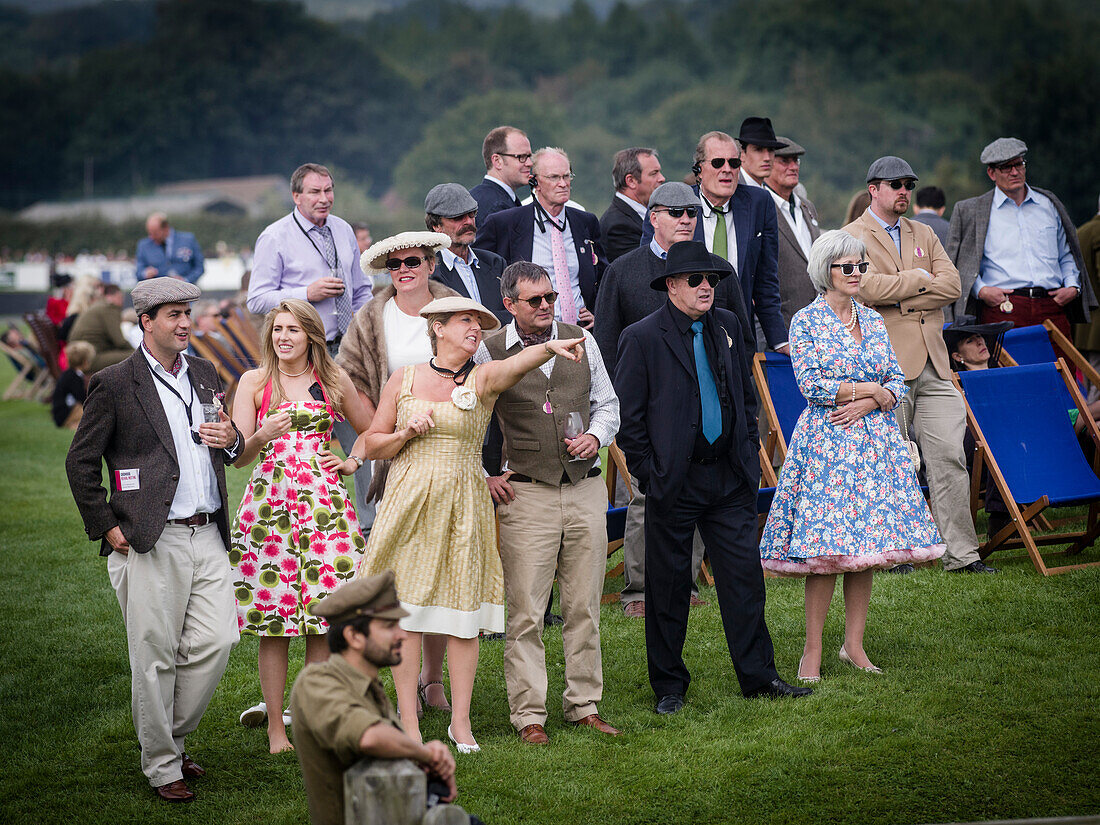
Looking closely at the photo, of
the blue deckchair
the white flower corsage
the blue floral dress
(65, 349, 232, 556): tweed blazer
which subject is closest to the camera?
(65, 349, 232, 556): tweed blazer

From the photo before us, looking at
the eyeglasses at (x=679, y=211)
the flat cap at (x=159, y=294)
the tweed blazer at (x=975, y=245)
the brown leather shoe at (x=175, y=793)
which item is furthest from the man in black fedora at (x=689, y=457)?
the tweed blazer at (x=975, y=245)

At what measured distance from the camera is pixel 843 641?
717 centimetres

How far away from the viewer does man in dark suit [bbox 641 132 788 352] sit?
7879 millimetres

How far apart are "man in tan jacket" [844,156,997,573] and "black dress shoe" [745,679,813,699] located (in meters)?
2.55

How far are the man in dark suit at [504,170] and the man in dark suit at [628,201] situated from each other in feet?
2.16

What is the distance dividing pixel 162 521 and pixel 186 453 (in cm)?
35

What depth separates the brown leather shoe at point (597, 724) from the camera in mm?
5984

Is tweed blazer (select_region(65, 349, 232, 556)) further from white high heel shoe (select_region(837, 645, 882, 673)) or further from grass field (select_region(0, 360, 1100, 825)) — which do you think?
white high heel shoe (select_region(837, 645, 882, 673))

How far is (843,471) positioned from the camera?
6.47m

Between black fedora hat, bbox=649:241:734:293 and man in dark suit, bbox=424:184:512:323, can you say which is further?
man in dark suit, bbox=424:184:512:323

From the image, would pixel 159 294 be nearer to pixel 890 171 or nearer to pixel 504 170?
pixel 504 170

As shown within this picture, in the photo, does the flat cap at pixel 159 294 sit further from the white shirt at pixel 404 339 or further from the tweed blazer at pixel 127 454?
the white shirt at pixel 404 339

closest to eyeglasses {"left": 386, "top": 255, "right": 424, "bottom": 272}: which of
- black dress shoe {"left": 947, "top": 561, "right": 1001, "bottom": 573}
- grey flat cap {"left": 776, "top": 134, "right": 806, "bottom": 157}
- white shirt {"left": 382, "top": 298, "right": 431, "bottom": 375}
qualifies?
white shirt {"left": 382, "top": 298, "right": 431, "bottom": 375}

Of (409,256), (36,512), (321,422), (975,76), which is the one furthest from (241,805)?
(975,76)
